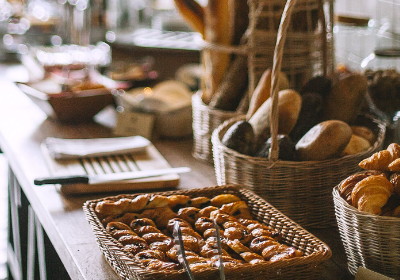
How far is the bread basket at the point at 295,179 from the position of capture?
1.16 metres

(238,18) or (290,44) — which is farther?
(238,18)

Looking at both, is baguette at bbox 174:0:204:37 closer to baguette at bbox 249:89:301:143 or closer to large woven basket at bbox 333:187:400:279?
baguette at bbox 249:89:301:143

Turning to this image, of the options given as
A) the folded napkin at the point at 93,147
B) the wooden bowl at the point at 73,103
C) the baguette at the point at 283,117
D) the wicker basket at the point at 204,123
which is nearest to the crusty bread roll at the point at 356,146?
the baguette at the point at 283,117

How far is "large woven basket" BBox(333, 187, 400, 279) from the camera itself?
881mm

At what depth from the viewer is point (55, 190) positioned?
1.45 meters

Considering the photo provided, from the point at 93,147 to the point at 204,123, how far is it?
1.01ft

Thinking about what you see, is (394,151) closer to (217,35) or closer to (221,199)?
(221,199)

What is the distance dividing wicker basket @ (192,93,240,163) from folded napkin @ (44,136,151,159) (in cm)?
14

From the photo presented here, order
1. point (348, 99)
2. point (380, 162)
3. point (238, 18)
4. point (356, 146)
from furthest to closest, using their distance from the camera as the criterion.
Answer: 1. point (238, 18)
2. point (348, 99)
3. point (356, 146)
4. point (380, 162)

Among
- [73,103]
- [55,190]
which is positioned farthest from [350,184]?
[73,103]

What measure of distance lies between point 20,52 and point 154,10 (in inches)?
38.9

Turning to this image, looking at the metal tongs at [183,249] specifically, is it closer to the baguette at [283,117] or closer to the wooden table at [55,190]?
the wooden table at [55,190]

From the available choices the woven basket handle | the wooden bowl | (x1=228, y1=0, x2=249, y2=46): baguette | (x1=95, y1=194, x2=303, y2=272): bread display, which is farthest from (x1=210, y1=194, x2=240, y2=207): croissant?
the wooden bowl

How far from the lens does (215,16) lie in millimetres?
1634
